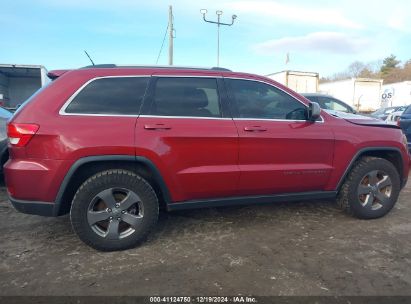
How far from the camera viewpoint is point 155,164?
3.25 metres

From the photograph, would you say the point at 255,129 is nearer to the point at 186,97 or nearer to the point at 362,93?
the point at 186,97

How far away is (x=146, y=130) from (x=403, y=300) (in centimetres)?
254

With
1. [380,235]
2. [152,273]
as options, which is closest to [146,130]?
[152,273]

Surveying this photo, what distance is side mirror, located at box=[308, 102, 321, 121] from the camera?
3697 millimetres

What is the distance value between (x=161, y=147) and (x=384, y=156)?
301 centimetres

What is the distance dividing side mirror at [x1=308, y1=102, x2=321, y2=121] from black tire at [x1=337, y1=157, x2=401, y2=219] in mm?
876

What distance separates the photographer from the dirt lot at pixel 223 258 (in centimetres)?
271

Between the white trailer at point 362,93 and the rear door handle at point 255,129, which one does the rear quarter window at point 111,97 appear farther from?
the white trailer at point 362,93

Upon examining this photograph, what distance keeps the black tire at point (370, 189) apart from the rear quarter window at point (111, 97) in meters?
2.67

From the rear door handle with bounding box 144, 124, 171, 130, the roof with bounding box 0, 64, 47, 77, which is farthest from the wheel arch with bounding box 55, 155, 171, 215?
the roof with bounding box 0, 64, 47, 77

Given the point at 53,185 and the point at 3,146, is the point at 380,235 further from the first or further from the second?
the point at 3,146

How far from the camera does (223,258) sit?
3178mm

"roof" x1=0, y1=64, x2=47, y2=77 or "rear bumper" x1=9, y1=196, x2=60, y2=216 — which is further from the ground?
"roof" x1=0, y1=64, x2=47, y2=77

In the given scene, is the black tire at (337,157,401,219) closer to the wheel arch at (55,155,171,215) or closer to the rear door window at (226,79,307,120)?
the rear door window at (226,79,307,120)
